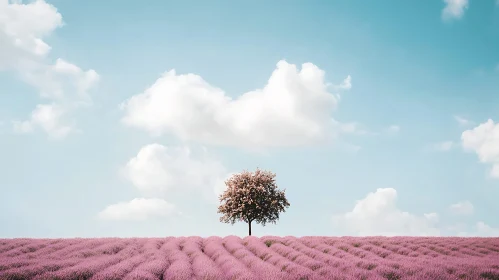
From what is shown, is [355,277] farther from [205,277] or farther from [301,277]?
[205,277]

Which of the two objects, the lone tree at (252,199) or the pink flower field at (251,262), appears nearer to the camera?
the pink flower field at (251,262)

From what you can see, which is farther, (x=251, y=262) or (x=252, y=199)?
(x=252, y=199)

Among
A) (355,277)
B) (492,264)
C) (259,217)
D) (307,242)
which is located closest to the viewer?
(355,277)

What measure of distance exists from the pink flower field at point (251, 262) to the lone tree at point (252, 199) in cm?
1242

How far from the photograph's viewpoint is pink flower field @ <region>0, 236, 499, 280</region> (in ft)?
28.0

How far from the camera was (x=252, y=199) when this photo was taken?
96.4 feet

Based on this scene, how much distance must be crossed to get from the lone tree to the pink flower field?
12.4 m

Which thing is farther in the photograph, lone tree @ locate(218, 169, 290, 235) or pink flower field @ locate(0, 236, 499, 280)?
lone tree @ locate(218, 169, 290, 235)

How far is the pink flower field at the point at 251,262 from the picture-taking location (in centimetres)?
853

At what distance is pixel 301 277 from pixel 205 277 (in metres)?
2.45

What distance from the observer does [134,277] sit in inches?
327

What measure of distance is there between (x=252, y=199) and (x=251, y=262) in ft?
59.9

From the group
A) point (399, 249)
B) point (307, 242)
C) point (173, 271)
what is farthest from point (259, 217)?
point (173, 271)

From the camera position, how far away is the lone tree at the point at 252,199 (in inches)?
1158
